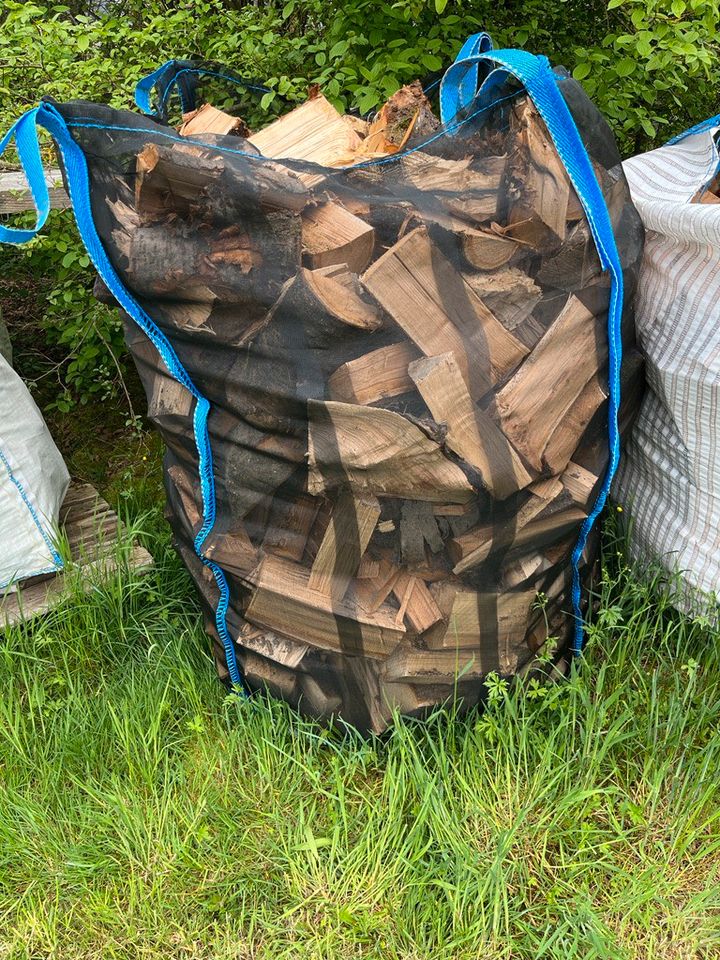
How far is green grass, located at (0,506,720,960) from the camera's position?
1.42 meters

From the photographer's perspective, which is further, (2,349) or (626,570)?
(2,349)

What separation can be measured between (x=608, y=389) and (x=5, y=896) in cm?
141

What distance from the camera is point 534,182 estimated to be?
141 cm

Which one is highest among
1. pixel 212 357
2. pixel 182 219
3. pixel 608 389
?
pixel 182 219

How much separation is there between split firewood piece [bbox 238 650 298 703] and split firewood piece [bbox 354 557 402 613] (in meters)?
0.26

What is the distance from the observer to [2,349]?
2.49 meters

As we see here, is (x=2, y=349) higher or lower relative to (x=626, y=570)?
higher

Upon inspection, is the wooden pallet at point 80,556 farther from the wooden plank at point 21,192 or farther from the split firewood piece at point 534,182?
the split firewood piece at point 534,182

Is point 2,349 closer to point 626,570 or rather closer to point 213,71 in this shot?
point 213,71

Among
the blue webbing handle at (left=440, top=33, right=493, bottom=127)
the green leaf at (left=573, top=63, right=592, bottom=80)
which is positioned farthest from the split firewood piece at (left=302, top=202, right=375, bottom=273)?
the green leaf at (left=573, top=63, right=592, bottom=80)

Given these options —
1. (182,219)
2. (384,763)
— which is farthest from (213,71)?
(384,763)

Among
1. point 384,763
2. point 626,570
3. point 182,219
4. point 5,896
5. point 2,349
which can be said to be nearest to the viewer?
point 182,219

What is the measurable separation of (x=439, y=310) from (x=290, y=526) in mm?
477

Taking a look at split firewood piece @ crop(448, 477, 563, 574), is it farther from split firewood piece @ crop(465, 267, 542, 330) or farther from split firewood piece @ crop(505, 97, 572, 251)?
split firewood piece @ crop(505, 97, 572, 251)
